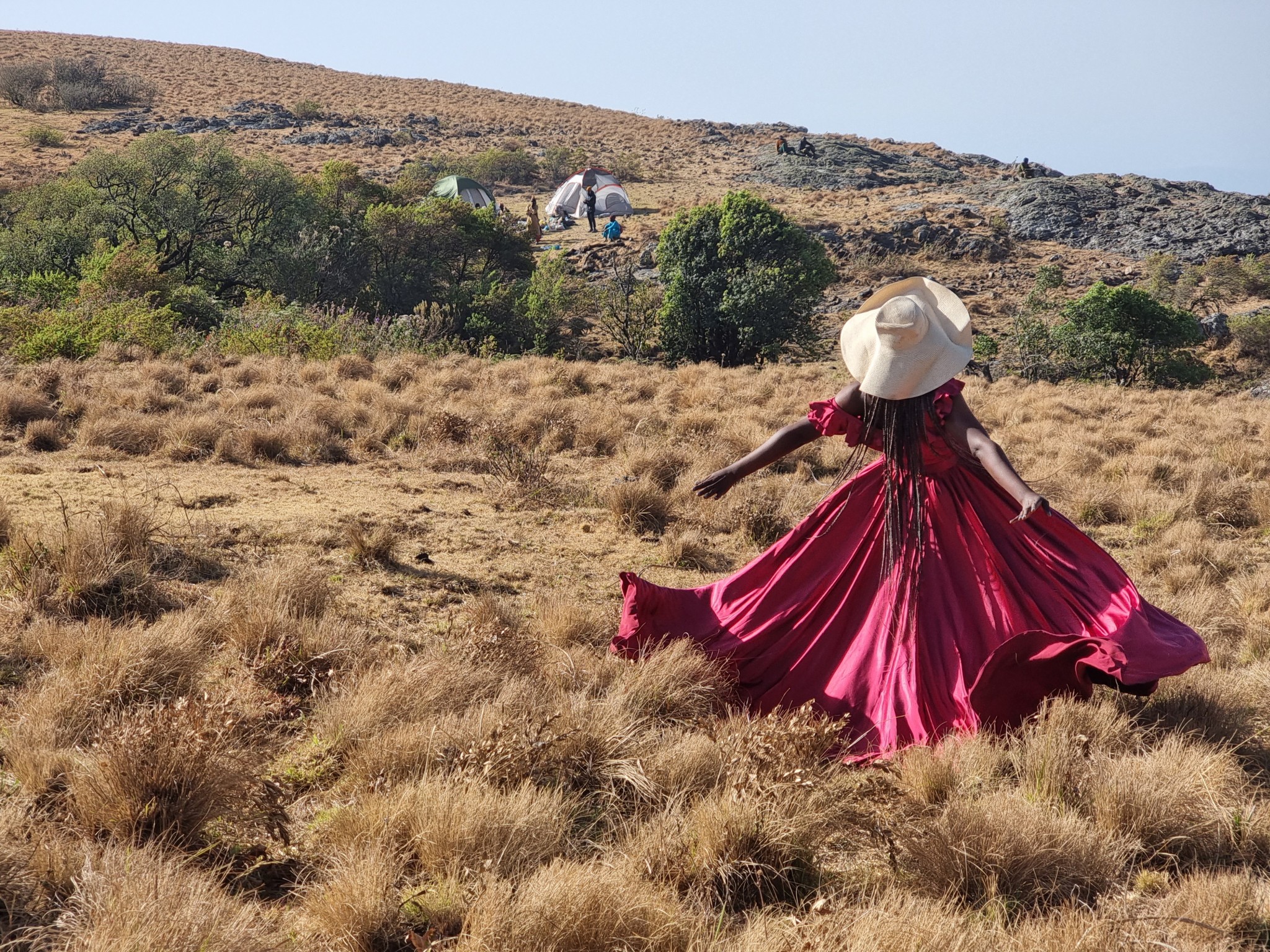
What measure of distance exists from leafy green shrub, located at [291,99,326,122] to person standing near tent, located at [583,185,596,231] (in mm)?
23885

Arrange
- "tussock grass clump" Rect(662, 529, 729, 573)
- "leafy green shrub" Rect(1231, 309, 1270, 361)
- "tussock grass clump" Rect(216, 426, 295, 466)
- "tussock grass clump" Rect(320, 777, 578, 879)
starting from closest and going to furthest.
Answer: "tussock grass clump" Rect(320, 777, 578, 879)
"tussock grass clump" Rect(662, 529, 729, 573)
"tussock grass clump" Rect(216, 426, 295, 466)
"leafy green shrub" Rect(1231, 309, 1270, 361)

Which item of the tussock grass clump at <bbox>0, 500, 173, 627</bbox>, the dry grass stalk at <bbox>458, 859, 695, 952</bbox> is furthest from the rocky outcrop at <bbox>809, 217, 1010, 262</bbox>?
the dry grass stalk at <bbox>458, 859, 695, 952</bbox>

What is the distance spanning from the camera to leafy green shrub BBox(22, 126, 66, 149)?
44.9 m

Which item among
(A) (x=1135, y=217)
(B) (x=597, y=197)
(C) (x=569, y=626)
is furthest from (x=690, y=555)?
(A) (x=1135, y=217)

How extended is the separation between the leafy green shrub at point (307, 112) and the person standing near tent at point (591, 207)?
23885mm

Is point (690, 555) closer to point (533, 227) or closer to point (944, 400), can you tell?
point (944, 400)

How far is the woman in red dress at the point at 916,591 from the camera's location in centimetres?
344

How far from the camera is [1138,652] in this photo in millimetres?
3234

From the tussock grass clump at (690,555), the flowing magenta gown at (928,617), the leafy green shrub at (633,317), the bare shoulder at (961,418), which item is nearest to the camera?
the flowing magenta gown at (928,617)

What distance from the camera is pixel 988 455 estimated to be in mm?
3637

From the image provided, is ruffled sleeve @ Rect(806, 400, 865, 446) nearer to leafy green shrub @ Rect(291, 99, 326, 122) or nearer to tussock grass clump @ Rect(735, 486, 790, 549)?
tussock grass clump @ Rect(735, 486, 790, 549)

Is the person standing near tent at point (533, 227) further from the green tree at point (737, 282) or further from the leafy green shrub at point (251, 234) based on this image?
the green tree at point (737, 282)

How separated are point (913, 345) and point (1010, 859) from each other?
190 centimetres

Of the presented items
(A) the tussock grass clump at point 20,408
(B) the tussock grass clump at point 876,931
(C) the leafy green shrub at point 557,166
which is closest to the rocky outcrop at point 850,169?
(C) the leafy green shrub at point 557,166
